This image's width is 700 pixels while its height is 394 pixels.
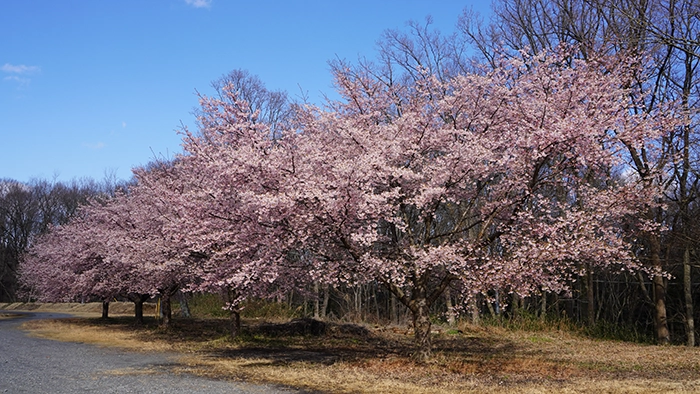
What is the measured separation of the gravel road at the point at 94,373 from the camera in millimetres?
8812

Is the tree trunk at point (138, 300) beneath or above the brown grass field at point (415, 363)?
above

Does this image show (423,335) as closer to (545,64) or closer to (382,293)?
(545,64)

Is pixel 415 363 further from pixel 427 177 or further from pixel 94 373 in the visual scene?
pixel 94 373

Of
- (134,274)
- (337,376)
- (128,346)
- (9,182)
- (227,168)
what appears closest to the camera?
(337,376)

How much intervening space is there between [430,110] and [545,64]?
2338 mm

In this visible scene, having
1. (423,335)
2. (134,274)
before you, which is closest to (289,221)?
(423,335)

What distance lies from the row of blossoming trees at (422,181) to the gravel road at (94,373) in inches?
81.5

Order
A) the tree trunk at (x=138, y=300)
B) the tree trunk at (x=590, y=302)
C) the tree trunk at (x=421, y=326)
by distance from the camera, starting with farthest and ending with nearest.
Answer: the tree trunk at (x=138, y=300) < the tree trunk at (x=590, y=302) < the tree trunk at (x=421, y=326)

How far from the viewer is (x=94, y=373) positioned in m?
10.6

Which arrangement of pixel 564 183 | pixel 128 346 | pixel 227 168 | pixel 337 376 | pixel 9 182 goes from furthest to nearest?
pixel 9 182, pixel 128 346, pixel 564 183, pixel 227 168, pixel 337 376

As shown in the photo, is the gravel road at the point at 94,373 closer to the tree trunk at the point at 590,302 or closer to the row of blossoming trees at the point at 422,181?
the row of blossoming trees at the point at 422,181

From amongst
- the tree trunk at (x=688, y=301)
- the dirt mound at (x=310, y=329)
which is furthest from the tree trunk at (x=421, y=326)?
the tree trunk at (x=688, y=301)

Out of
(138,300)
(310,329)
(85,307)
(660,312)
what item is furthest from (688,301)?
(85,307)

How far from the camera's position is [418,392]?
8.53m
